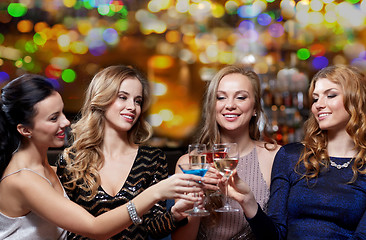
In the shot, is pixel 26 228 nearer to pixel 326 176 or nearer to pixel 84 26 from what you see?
pixel 326 176

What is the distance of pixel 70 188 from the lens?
2150 mm

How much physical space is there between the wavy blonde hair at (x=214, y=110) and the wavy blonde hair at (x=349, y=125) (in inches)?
12.3

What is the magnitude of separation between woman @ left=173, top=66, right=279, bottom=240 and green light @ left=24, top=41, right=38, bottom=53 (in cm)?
396

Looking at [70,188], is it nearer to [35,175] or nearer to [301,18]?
[35,175]

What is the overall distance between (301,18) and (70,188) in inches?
192

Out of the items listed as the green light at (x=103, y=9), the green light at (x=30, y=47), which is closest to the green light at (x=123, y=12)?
the green light at (x=103, y=9)

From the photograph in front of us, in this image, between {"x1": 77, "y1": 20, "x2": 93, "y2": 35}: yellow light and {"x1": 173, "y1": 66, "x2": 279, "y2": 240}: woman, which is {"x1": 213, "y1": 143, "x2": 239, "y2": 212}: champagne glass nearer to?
{"x1": 173, "y1": 66, "x2": 279, "y2": 240}: woman

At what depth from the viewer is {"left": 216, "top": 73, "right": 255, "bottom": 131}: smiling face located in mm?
2324

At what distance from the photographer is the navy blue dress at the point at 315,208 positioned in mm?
2031

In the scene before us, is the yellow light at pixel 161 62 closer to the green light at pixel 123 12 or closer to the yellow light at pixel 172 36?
the yellow light at pixel 172 36

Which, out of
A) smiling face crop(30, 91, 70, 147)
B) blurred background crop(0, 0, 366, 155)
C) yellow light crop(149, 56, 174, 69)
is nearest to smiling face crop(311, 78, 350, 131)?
smiling face crop(30, 91, 70, 147)

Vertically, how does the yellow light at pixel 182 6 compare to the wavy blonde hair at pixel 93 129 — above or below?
above

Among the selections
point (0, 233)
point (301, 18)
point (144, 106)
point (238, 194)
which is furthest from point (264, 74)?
point (0, 233)

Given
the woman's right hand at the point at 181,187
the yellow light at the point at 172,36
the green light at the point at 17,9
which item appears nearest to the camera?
the woman's right hand at the point at 181,187
